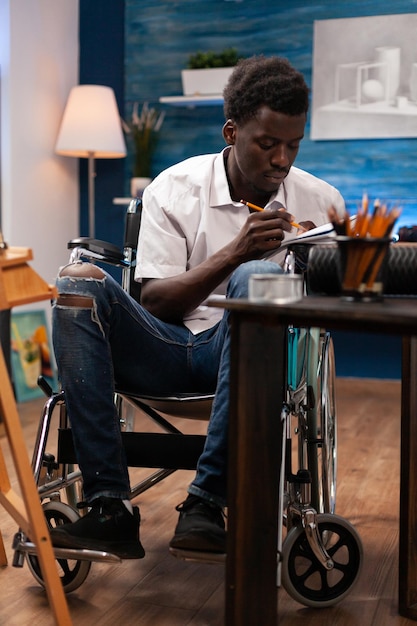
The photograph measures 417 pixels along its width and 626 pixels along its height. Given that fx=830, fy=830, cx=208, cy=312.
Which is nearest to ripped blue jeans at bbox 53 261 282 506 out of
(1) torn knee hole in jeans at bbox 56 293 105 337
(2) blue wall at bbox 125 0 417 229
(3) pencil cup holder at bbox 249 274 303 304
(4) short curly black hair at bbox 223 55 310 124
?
(1) torn knee hole in jeans at bbox 56 293 105 337

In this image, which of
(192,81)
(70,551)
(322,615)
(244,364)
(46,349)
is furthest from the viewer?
(192,81)

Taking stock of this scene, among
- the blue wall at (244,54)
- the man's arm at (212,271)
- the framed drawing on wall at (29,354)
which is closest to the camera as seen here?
the man's arm at (212,271)

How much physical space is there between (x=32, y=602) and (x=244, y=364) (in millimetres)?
750

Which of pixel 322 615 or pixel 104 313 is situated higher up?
pixel 104 313

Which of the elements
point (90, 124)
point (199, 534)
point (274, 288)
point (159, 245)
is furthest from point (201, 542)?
point (90, 124)

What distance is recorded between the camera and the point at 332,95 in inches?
175

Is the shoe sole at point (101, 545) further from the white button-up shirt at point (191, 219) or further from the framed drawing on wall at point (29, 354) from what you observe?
the framed drawing on wall at point (29, 354)

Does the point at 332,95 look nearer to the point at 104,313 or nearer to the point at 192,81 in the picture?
the point at 192,81

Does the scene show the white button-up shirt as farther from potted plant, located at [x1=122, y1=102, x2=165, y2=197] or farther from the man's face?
potted plant, located at [x1=122, y1=102, x2=165, y2=197]

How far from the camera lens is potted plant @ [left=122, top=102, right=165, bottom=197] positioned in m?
4.64

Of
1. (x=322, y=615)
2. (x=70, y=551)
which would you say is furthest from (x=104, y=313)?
(x=322, y=615)

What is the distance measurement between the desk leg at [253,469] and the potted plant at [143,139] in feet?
11.5

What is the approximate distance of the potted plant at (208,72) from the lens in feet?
14.6

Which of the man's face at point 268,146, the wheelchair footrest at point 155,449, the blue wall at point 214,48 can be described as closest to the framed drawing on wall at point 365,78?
the blue wall at point 214,48
